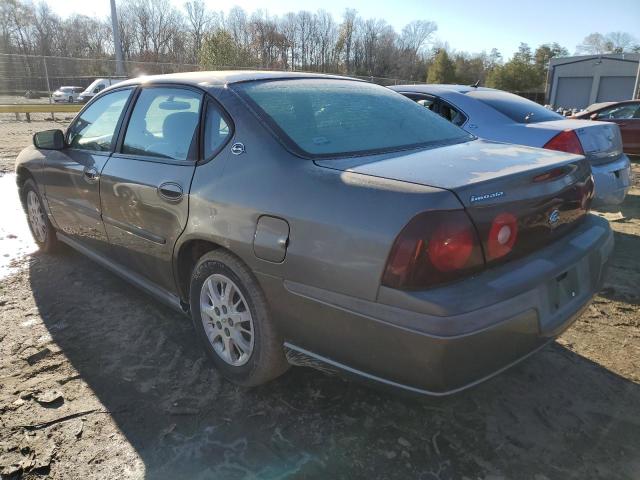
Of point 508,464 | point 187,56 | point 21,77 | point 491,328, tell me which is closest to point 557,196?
point 491,328

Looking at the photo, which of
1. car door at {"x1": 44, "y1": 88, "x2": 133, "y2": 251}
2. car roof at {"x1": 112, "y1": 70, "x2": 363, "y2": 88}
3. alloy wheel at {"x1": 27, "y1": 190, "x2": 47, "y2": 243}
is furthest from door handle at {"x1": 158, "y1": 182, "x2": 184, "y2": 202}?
alloy wheel at {"x1": 27, "y1": 190, "x2": 47, "y2": 243}

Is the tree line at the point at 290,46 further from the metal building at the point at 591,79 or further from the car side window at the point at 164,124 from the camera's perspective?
the car side window at the point at 164,124

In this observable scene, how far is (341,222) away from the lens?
191cm

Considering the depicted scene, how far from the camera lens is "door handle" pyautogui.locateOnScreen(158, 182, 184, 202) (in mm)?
2598

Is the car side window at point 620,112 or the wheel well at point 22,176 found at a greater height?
the car side window at point 620,112

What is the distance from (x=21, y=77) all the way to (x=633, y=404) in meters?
29.3

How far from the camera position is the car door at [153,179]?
2.66 metres

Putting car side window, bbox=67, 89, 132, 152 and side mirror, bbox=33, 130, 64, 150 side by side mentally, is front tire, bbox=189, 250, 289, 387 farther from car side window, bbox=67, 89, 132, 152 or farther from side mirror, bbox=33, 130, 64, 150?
side mirror, bbox=33, 130, 64, 150

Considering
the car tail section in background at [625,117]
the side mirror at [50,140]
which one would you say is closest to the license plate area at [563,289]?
the side mirror at [50,140]

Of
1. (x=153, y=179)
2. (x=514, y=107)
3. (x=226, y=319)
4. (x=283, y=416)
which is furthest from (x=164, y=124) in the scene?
(x=514, y=107)

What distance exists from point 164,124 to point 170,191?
542 mm

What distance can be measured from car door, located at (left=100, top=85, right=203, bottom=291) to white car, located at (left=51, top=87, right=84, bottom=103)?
26.7 meters

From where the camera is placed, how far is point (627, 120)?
11.3 metres

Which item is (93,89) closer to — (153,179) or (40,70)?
(40,70)
